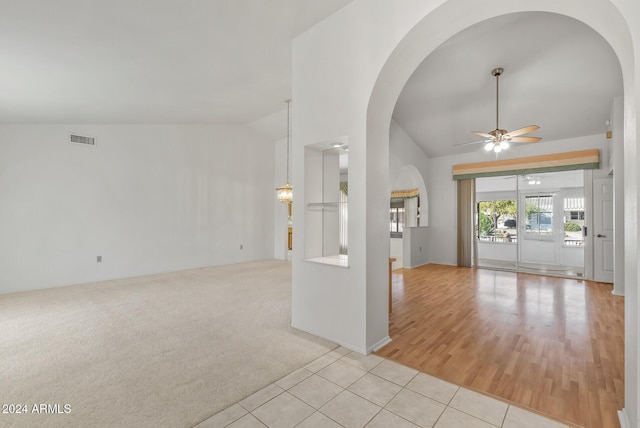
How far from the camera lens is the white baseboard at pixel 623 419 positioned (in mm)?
1721

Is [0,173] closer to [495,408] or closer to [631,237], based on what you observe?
[495,408]

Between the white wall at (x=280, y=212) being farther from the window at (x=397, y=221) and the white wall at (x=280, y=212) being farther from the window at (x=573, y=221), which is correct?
the window at (x=573, y=221)

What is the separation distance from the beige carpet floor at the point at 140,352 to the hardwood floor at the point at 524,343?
47.5 inches

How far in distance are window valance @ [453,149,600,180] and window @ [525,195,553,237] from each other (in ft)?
3.19

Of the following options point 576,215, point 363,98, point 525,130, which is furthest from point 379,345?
point 576,215

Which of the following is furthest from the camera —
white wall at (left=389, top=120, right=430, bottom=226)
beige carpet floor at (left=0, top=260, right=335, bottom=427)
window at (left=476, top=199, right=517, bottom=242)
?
window at (left=476, top=199, right=517, bottom=242)

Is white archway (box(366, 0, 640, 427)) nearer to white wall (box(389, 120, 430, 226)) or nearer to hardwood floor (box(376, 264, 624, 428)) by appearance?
hardwood floor (box(376, 264, 624, 428))

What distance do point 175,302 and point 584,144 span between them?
8622mm

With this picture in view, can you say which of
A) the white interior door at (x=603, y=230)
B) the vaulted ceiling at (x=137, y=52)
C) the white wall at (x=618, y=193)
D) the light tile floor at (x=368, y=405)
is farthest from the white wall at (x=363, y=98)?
the white interior door at (x=603, y=230)

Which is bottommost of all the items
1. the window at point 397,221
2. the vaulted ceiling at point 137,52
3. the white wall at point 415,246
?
the white wall at point 415,246

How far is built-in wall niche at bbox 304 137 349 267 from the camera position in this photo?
3.25 meters

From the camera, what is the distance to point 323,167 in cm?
344

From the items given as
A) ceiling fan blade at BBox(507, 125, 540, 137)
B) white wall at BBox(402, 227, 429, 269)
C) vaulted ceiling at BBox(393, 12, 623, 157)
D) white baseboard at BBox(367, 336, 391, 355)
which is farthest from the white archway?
white wall at BBox(402, 227, 429, 269)

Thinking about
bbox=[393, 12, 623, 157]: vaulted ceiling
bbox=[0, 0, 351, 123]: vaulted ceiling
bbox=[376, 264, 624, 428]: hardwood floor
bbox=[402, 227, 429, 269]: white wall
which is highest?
bbox=[393, 12, 623, 157]: vaulted ceiling
